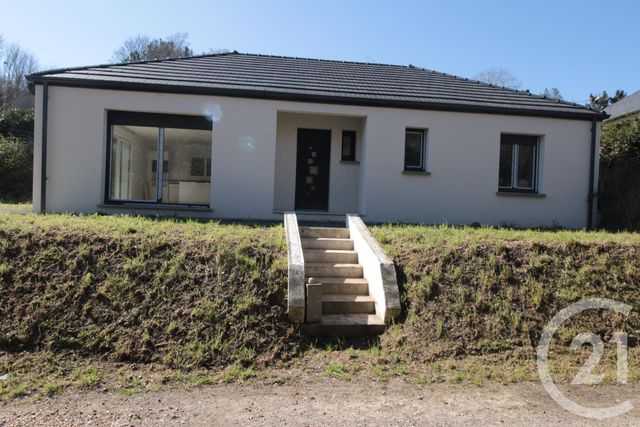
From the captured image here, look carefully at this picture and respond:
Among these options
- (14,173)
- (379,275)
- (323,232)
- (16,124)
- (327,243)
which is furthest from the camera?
(16,124)

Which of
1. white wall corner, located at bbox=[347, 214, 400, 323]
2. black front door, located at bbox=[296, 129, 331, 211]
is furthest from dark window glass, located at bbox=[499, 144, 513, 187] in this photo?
white wall corner, located at bbox=[347, 214, 400, 323]

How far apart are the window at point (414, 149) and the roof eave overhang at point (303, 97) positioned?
27.5 inches

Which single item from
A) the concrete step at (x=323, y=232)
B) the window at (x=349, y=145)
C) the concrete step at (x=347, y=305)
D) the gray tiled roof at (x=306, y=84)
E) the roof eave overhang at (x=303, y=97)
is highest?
the gray tiled roof at (x=306, y=84)

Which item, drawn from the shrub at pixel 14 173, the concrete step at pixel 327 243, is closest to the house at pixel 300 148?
the concrete step at pixel 327 243

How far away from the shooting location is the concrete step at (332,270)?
23.3 ft

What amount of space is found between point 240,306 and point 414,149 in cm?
766

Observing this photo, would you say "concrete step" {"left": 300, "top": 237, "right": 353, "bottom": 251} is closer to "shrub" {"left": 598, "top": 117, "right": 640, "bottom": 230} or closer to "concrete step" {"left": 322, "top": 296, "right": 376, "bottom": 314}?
"concrete step" {"left": 322, "top": 296, "right": 376, "bottom": 314}

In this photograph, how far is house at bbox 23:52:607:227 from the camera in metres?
10.9

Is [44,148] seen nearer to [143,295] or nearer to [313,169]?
[313,169]

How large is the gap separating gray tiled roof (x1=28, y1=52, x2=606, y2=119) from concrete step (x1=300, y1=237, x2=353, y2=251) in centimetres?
457

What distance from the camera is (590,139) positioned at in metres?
12.2

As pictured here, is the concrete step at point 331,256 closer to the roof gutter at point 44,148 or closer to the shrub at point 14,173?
the roof gutter at point 44,148

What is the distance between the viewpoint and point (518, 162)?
40.9 ft

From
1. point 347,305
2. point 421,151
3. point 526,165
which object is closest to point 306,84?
point 421,151
